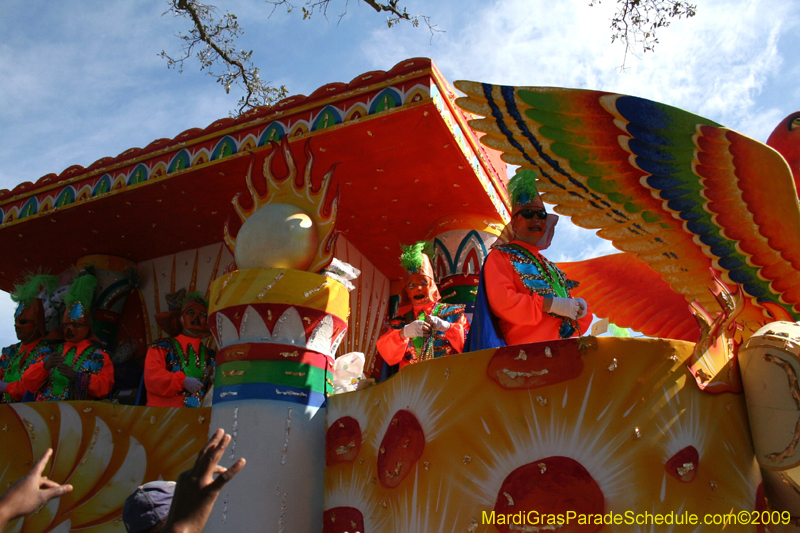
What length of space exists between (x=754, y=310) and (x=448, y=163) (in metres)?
2.16

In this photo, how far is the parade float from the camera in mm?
2318

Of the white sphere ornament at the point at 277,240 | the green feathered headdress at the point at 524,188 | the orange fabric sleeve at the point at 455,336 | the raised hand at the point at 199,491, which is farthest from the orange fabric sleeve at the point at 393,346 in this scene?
the raised hand at the point at 199,491

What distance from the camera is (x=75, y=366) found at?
198 inches

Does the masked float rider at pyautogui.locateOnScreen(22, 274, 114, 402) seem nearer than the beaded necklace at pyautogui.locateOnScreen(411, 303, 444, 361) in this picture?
No

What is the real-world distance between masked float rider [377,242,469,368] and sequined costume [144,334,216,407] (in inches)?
61.0

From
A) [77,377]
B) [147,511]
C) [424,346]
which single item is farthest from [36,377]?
[147,511]

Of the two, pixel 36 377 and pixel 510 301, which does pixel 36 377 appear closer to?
pixel 36 377

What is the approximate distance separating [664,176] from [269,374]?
2.16 meters

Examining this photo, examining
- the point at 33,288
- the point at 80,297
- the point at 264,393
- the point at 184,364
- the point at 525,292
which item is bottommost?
the point at 264,393

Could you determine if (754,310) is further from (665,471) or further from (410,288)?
(410,288)

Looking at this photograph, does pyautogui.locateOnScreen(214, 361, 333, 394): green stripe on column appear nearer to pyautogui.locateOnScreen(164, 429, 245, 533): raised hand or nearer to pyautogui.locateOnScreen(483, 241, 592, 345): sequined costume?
pyautogui.locateOnScreen(483, 241, 592, 345): sequined costume

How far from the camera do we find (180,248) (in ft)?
20.1

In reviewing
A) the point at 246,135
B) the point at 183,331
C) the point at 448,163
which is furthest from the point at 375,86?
the point at 183,331

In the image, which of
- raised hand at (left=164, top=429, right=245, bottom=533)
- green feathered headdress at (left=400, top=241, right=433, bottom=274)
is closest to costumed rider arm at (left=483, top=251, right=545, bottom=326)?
green feathered headdress at (left=400, top=241, right=433, bottom=274)
